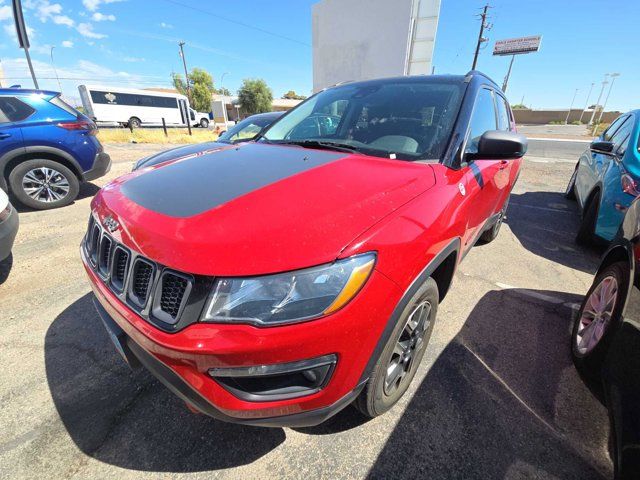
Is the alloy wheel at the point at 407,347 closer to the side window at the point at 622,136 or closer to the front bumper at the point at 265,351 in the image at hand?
the front bumper at the point at 265,351

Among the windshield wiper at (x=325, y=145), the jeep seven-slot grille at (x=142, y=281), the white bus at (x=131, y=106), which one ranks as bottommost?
the white bus at (x=131, y=106)

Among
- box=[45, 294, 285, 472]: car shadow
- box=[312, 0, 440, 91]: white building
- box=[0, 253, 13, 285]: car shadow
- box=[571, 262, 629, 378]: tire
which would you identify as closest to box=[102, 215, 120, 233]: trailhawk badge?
box=[45, 294, 285, 472]: car shadow

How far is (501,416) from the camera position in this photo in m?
1.73

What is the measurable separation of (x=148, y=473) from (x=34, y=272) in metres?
2.80

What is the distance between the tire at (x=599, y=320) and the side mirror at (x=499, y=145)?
87 centimetres

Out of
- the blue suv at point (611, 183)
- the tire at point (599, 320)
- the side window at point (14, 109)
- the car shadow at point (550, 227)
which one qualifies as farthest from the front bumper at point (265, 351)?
the side window at point (14, 109)

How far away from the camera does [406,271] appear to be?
1.33 m

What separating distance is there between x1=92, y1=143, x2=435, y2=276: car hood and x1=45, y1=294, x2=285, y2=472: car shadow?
1.03 metres

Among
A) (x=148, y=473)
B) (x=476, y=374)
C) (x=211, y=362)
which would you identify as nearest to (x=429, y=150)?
(x=476, y=374)

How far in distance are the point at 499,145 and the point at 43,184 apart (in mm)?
6265

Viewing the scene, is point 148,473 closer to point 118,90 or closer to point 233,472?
point 233,472

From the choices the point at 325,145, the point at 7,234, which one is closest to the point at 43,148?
the point at 7,234

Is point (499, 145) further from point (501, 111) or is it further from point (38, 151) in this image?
point (38, 151)

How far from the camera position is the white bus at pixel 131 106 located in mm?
25234
